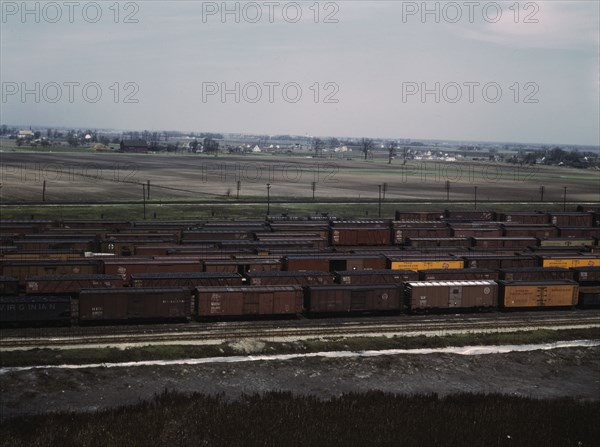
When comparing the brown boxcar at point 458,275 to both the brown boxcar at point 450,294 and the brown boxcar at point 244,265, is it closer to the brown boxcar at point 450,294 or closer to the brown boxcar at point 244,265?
the brown boxcar at point 450,294

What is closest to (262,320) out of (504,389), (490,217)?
(504,389)

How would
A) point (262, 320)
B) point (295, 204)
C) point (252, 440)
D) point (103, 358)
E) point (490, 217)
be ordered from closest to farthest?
point (252, 440)
point (103, 358)
point (262, 320)
point (490, 217)
point (295, 204)

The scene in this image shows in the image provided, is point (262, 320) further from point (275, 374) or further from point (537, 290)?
point (537, 290)

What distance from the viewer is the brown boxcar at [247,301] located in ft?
127

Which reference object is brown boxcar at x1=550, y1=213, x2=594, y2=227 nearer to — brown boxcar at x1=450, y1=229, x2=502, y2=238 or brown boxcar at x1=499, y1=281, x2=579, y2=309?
brown boxcar at x1=450, y1=229, x2=502, y2=238

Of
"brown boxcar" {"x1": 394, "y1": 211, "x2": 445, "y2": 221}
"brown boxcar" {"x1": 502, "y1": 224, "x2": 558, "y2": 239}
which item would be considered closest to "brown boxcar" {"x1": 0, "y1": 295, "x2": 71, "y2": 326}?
"brown boxcar" {"x1": 502, "y1": 224, "x2": 558, "y2": 239}

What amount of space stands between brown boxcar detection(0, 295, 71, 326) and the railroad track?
0.74 m

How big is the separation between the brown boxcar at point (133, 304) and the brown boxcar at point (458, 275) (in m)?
16.9

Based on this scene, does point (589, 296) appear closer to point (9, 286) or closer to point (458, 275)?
point (458, 275)

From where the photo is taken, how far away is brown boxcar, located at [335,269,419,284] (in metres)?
43.4

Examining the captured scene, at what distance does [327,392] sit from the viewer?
30.0 m

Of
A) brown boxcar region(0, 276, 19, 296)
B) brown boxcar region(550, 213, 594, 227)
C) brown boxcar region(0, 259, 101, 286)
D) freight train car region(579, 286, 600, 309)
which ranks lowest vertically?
freight train car region(579, 286, 600, 309)

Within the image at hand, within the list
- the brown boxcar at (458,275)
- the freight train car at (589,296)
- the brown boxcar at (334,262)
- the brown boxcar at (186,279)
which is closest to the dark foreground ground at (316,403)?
the brown boxcar at (186,279)

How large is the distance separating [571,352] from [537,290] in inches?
290
